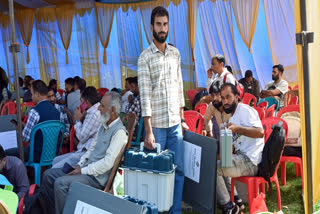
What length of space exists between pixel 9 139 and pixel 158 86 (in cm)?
173

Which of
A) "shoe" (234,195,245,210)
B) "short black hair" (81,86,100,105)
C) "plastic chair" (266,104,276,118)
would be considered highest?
"short black hair" (81,86,100,105)

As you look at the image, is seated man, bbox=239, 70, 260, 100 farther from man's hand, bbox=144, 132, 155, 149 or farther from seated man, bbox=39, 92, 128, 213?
man's hand, bbox=144, 132, 155, 149

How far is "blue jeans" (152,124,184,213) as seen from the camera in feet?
9.56

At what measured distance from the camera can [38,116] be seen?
4.11 m

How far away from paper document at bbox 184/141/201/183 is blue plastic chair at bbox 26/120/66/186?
1737 mm

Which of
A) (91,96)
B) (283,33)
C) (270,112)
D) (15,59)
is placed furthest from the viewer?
(283,33)

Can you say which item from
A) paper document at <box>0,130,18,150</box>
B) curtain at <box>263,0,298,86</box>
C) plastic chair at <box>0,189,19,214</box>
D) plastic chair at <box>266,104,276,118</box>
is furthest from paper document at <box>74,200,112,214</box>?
curtain at <box>263,0,298,86</box>

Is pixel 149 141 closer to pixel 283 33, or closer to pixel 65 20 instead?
pixel 283 33

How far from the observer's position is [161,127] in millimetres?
2914

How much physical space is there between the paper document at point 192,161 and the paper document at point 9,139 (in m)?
1.79

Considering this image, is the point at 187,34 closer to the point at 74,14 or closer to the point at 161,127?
the point at 74,14

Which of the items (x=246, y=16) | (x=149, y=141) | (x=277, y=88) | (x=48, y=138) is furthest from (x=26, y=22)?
(x=149, y=141)

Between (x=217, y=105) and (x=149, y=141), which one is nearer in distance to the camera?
(x=149, y=141)

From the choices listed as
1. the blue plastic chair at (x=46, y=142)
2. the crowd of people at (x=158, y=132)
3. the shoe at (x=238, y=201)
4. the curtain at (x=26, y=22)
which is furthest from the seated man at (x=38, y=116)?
the curtain at (x=26, y=22)
